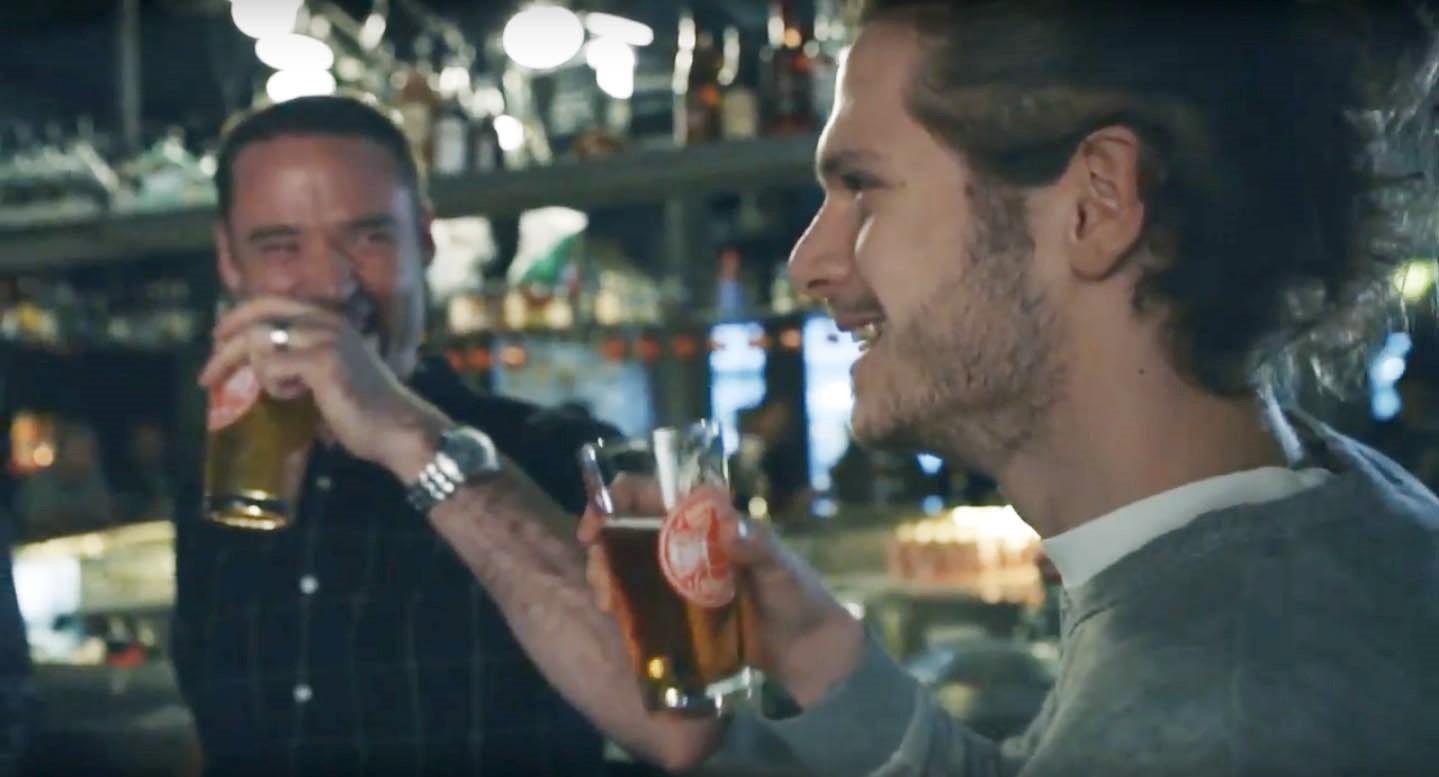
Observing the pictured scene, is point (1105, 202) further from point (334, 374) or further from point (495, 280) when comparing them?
point (495, 280)

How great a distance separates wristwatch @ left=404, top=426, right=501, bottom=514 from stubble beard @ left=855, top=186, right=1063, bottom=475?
0.39m

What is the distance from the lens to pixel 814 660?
0.97 m

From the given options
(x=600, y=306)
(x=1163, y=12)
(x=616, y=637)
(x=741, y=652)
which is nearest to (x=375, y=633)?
(x=616, y=637)

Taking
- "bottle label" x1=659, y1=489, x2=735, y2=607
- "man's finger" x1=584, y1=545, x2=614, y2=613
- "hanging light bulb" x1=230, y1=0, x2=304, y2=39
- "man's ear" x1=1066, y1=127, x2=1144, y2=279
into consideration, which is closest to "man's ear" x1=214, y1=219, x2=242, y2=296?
"hanging light bulb" x1=230, y1=0, x2=304, y2=39

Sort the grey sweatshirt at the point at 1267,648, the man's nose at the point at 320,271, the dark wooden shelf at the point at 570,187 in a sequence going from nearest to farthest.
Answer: the grey sweatshirt at the point at 1267,648 → the man's nose at the point at 320,271 → the dark wooden shelf at the point at 570,187

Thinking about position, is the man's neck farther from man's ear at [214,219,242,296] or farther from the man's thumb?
man's ear at [214,219,242,296]

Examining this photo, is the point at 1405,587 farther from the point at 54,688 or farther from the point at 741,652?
the point at 54,688

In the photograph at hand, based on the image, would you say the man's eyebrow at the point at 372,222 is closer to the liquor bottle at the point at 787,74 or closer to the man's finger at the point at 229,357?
the man's finger at the point at 229,357

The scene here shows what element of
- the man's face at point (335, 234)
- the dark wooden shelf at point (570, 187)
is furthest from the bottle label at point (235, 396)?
the dark wooden shelf at point (570, 187)

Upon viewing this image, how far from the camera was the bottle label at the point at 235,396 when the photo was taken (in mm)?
1070

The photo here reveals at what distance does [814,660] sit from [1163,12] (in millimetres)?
451

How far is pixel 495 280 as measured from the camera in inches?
67.7

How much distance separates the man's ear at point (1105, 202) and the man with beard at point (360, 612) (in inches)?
20.0

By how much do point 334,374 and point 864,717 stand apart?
451mm
